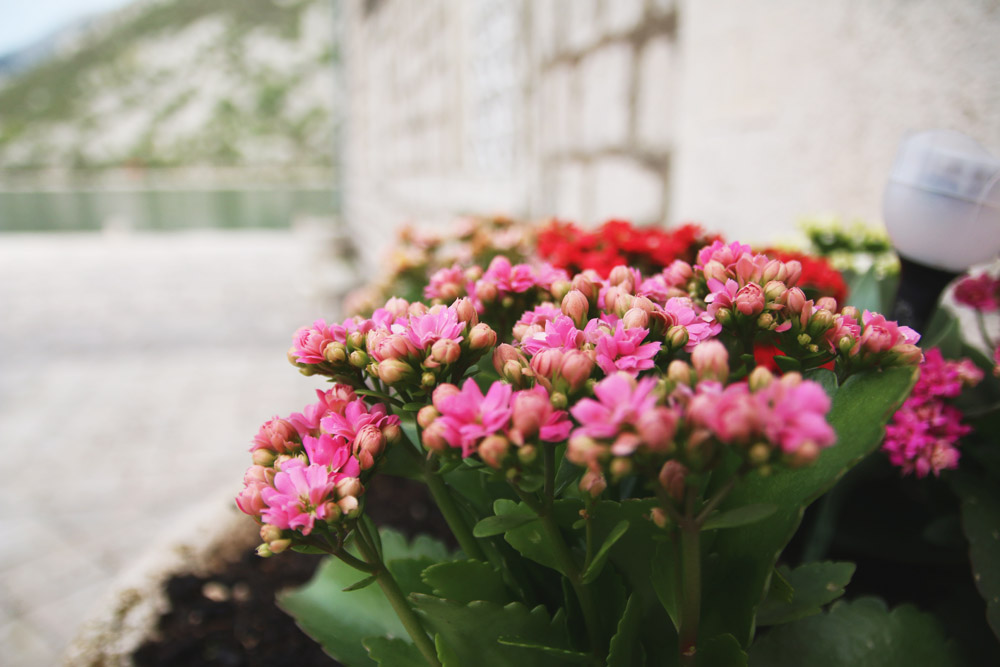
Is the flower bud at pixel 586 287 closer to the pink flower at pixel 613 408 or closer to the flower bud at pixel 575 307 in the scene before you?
the flower bud at pixel 575 307

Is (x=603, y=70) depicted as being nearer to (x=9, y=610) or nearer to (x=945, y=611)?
(x=945, y=611)

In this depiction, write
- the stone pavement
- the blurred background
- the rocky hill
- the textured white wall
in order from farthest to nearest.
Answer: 1. the rocky hill
2. the stone pavement
3. the blurred background
4. the textured white wall

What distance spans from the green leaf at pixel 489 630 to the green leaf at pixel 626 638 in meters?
0.05

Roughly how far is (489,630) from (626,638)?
95mm

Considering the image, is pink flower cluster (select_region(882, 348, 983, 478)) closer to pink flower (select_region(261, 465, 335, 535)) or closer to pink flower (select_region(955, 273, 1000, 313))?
pink flower (select_region(955, 273, 1000, 313))

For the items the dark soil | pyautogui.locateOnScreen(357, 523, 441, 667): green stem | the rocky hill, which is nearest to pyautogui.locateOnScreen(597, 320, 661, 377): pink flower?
pyautogui.locateOnScreen(357, 523, 441, 667): green stem

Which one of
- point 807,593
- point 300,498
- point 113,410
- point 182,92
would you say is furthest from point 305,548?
point 182,92

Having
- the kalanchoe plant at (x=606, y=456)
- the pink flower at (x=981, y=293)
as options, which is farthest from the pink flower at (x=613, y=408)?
the pink flower at (x=981, y=293)

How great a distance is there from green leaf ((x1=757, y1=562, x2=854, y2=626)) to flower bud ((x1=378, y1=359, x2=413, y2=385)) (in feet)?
0.97

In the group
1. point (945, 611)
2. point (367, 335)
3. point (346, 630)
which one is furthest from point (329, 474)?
point (945, 611)

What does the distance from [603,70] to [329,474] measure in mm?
1551

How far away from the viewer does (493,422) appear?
364mm

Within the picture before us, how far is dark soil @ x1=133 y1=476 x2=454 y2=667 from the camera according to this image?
3.08ft

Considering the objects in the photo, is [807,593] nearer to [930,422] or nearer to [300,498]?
[930,422]
